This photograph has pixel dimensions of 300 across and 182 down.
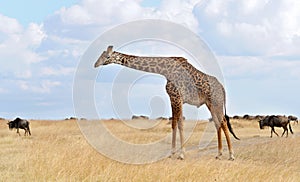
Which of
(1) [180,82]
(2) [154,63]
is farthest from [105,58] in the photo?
(1) [180,82]

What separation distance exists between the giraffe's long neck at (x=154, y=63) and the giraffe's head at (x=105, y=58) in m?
0.68

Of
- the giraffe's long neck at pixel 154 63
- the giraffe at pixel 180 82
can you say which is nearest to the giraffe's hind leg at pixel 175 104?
the giraffe at pixel 180 82

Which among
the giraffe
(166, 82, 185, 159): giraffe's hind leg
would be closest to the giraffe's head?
the giraffe

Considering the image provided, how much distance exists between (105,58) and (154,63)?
1.86 meters

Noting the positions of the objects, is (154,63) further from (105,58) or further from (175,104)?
(105,58)

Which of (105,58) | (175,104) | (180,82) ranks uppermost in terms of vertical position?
(105,58)

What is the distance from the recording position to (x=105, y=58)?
14.8 metres

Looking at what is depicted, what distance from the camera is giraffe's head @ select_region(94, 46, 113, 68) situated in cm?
1463

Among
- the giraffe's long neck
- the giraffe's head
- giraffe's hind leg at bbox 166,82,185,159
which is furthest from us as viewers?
the giraffe's long neck

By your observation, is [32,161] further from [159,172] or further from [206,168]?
[206,168]

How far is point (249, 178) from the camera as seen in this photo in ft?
39.2

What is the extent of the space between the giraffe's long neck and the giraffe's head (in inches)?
26.9

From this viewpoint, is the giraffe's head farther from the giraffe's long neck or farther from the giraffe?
the giraffe's long neck

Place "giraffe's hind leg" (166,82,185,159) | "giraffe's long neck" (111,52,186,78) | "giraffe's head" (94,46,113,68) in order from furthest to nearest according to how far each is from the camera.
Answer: "giraffe's long neck" (111,52,186,78) → "giraffe's hind leg" (166,82,185,159) → "giraffe's head" (94,46,113,68)
